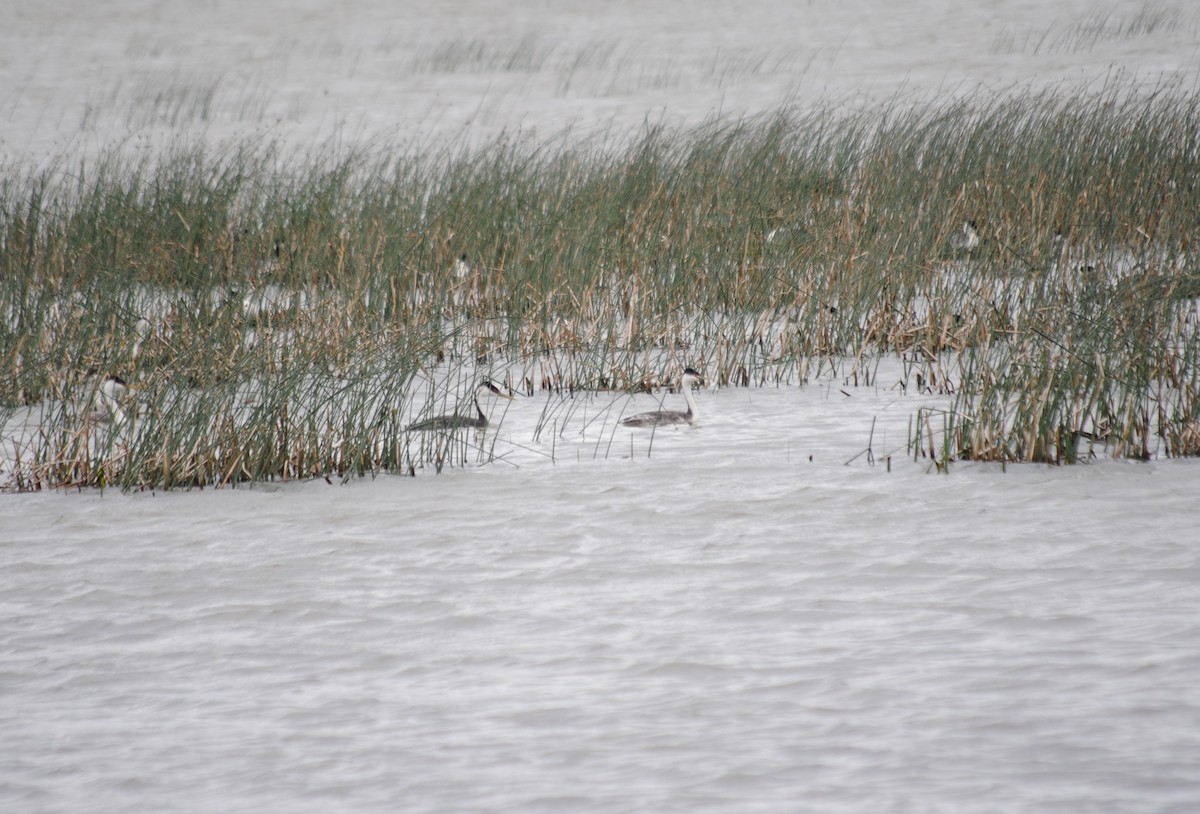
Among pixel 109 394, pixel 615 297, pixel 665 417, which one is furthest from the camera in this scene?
pixel 615 297

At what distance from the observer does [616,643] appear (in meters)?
2.81

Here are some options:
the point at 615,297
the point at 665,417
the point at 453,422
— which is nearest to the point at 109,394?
the point at 453,422

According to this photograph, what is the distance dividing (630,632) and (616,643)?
0.08 m

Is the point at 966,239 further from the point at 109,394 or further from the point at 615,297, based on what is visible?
the point at 109,394

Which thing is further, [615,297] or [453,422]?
[615,297]

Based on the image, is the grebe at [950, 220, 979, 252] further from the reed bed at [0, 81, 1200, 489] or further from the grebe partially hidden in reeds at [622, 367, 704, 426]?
the grebe partially hidden in reeds at [622, 367, 704, 426]

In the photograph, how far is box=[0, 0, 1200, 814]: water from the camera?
7.21ft

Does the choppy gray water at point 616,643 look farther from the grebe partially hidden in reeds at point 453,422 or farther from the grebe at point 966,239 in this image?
the grebe at point 966,239

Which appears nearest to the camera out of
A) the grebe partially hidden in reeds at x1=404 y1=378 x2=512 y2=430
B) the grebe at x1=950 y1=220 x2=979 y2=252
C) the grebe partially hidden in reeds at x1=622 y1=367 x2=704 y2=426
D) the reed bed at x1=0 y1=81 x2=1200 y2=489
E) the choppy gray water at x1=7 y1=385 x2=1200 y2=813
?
the choppy gray water at x1=7 y1=385 x2=1200 y2=813

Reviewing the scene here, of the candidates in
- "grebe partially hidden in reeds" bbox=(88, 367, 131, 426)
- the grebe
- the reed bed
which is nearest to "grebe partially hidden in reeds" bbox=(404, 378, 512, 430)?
the reed bed

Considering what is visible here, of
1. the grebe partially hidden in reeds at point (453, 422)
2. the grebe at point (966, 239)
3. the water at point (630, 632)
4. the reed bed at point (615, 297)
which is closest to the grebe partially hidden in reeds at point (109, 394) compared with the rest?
the reed bed at point (615, 297)

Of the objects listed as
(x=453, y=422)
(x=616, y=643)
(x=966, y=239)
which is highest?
(x=966, y=239)

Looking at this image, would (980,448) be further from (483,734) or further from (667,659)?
(483,734)

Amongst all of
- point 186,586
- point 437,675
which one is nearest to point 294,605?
point 186,586
